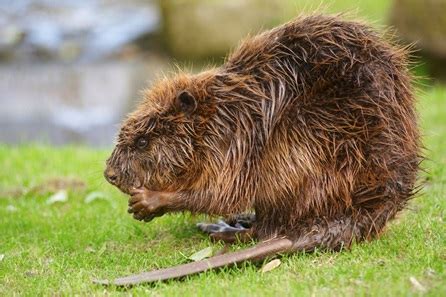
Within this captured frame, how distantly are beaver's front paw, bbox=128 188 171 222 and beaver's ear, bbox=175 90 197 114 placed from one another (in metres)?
0.42

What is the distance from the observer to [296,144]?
3.95 m

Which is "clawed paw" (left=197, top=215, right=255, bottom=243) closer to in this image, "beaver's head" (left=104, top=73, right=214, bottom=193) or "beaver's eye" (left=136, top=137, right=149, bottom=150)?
"beaver's head" (left=104, top=73, right=214, bottom=193)

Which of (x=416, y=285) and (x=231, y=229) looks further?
(x=231, y=229)

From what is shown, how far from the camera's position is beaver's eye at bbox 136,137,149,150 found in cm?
417

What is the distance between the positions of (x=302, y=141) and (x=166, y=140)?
651 mm

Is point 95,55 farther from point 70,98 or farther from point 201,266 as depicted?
point 201,266

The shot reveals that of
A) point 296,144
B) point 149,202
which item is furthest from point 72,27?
point 296,144

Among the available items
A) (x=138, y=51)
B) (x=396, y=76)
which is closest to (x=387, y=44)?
(x=396, y=76)

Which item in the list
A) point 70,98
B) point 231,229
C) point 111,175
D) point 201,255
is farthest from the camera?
point 70,98

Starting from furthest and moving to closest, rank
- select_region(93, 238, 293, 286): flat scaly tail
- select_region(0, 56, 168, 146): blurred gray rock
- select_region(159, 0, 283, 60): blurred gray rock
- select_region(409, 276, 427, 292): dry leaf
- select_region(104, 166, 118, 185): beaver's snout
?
select_region(159, 0, 283, 60): blurred gray rock, select_region(0, 56, 168, 146): blurred gray rock, select_region(104, 166, 118, 185): beaver's snout, select_region(93, 238, 293, 286): flat scaly tail, select_region(409, 276, 427, 292): dry leaf

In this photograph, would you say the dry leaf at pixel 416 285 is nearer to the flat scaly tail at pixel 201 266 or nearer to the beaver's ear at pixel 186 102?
the flat scaly tail at pixel 201 266

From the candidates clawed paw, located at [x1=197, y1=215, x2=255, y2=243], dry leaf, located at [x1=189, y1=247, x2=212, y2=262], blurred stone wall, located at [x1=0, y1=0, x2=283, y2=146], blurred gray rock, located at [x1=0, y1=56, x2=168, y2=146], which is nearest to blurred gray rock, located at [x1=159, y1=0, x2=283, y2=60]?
blurred stone wall, located at [x1=0, y1=0, x2=283, y2=146]

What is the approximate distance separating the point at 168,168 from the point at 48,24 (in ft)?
30.7

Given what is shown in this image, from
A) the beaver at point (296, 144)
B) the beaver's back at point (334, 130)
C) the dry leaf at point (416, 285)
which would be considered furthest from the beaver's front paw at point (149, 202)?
the dry leaf at point (416, 285)
